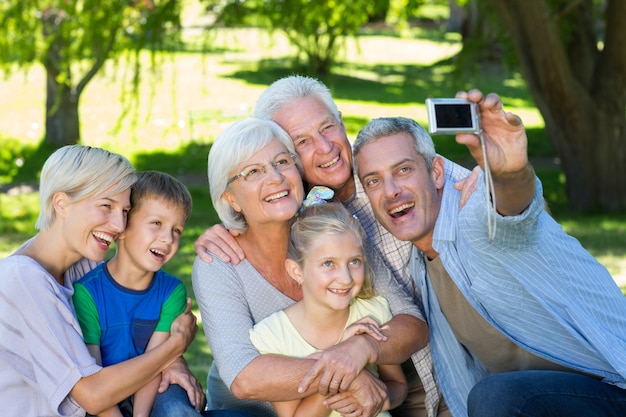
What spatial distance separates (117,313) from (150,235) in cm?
32

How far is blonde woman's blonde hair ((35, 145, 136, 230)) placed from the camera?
3.33m

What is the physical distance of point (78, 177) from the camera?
3330mm

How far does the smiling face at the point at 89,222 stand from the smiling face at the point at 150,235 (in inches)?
5.1

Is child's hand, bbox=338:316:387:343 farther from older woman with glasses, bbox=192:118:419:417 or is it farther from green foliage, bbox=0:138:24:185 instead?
green foliage, bbox=0:138:24:185

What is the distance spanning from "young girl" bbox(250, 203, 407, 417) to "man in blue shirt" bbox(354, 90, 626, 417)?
0.23 metres

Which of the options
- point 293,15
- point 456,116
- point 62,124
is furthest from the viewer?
point 62,124

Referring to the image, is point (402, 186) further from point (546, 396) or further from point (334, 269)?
point (546, 396)

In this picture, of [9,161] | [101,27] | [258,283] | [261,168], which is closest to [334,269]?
[258,283]

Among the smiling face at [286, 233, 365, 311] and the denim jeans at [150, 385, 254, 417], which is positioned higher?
the smiling face at [286, 233, 365, 311]

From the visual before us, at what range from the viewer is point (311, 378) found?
3244mm

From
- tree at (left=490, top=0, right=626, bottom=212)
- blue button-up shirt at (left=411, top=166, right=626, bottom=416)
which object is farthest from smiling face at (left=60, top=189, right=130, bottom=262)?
tree at (left=490, top=0, right=626, bottom=212)

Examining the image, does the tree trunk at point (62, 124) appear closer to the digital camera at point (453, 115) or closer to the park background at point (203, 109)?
the park background at point (203, 109)

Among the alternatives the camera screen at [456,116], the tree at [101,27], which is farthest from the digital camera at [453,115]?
the tree at [101,27]

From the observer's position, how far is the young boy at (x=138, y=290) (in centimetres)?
343
